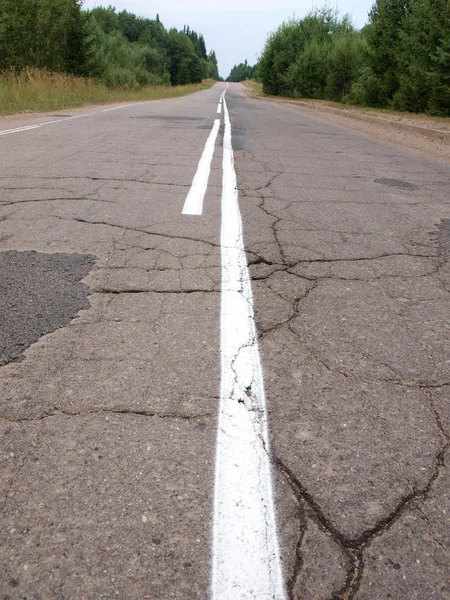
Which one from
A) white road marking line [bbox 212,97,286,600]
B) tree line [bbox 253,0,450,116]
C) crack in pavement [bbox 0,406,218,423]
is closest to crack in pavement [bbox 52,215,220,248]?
white road marking line [bbox 212,97,286,600]

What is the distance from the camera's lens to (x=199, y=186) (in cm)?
604

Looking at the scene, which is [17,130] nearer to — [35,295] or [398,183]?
[398,183]

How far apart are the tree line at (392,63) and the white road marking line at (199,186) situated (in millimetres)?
11531

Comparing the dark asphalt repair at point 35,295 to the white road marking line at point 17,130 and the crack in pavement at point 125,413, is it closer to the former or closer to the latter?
the crack in pavement at point 125,413

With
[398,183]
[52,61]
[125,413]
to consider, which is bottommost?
[398,183]

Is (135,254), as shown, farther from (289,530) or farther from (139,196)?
(289,530)

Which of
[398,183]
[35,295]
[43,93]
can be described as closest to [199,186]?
[398,183]

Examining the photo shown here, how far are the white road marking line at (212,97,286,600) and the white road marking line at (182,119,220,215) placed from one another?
7.57 ft

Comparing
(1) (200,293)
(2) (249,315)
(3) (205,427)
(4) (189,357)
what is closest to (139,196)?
(1) (200,293)

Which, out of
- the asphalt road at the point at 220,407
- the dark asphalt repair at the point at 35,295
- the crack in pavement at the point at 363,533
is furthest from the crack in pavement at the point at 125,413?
the dark asphalt repair at the point at 35,295

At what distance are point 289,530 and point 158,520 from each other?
43 centimetres

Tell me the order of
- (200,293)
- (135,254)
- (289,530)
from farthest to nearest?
(135,254) → (200,293) → (289,530)

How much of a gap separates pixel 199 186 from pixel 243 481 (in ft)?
15.9

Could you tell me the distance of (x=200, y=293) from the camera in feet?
10.2
